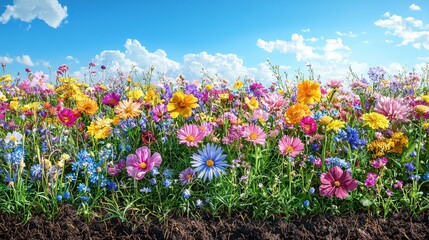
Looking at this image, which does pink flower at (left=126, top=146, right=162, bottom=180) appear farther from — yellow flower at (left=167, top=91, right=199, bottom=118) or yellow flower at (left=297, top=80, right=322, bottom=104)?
yellow flower at (left=297, top=80, right=322, bottom=104)

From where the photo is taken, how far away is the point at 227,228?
255 cm

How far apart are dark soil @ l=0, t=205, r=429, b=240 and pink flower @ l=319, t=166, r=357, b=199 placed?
165 mm

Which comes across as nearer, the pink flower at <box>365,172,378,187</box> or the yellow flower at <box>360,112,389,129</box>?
the pink flower at <box>365,172,378,187</box>

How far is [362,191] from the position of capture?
280 centimetres

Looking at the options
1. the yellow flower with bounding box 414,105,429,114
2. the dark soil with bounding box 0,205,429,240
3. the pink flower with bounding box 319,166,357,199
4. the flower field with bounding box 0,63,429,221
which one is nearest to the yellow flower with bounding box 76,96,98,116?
the flower field with bounding box 0,63,429,221

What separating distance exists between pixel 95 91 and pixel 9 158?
2.40 meters

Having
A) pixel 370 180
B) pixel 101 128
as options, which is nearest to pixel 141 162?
pixel 101 128

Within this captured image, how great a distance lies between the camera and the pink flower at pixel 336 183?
2574 mm

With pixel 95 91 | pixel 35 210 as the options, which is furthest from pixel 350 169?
pixel 95 91

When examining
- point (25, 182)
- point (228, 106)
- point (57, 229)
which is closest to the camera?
point (57, 229)

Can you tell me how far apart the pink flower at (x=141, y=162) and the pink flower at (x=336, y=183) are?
991 mm

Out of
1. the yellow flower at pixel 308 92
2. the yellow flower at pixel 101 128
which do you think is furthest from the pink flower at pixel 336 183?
the yellow flower at pixel 101 128

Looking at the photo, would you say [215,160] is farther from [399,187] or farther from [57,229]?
[399,187]

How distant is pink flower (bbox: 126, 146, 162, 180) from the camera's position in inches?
106
